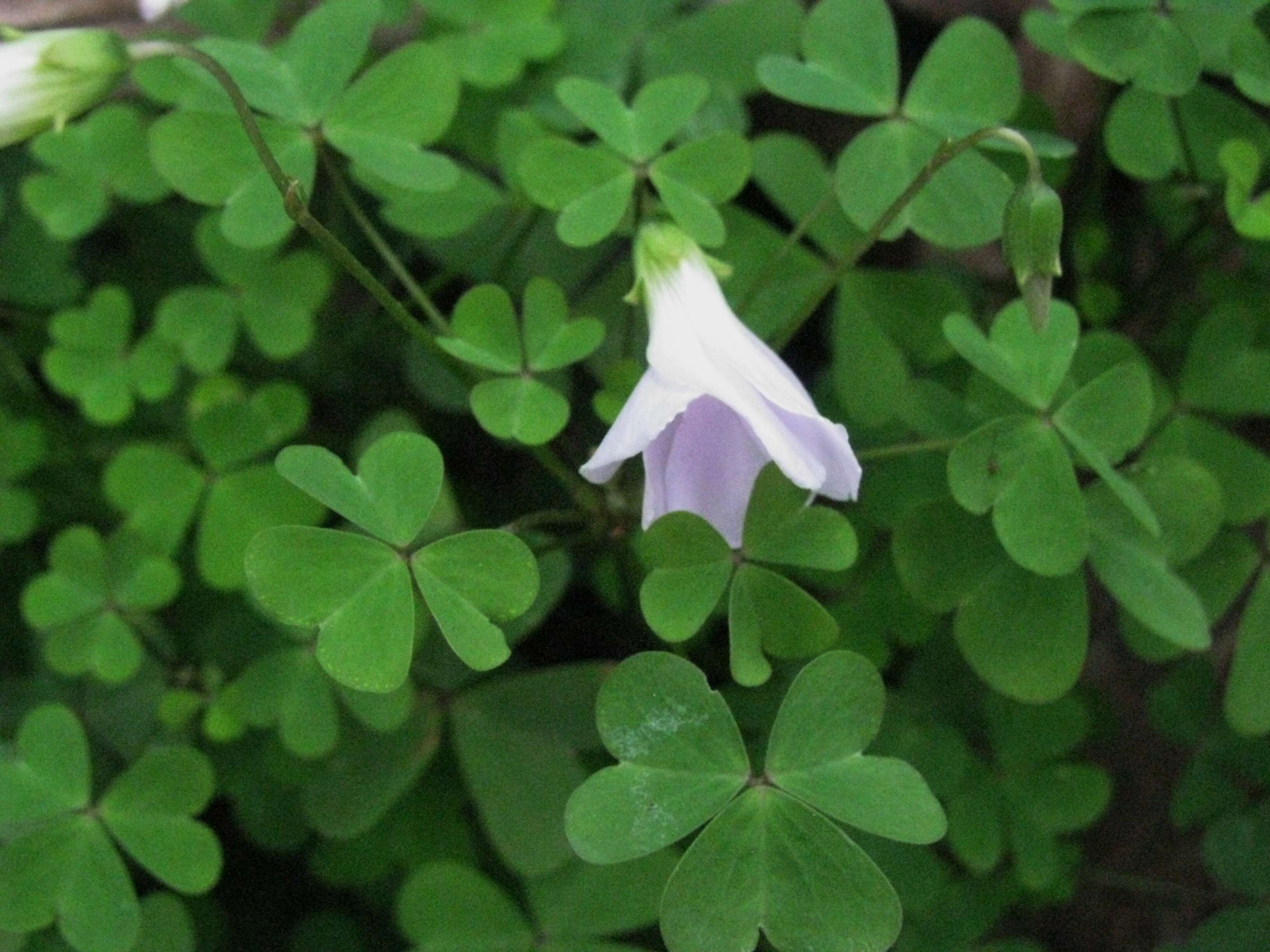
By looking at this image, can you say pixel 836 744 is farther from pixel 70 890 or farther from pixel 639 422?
pixel 70 890

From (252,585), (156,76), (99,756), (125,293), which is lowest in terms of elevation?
(99,756)

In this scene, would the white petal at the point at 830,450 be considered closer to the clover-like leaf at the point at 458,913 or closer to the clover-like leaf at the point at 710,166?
the clover-like leaf at the point at 710,166

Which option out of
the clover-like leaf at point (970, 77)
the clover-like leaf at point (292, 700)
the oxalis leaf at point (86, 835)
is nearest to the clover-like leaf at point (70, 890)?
the oxalis leaf at point (86, 835)

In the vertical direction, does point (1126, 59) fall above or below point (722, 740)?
above

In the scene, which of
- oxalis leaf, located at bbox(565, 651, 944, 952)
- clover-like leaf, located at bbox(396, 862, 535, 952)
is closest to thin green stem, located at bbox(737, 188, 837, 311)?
oxalis leaf, located at bbox(565, 651, 944, 952)

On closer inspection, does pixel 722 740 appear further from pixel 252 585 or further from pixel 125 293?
pixel 125 293

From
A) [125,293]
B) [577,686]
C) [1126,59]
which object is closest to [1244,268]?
[1126,59]

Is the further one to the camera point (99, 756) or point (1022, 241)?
point (99, 756)
